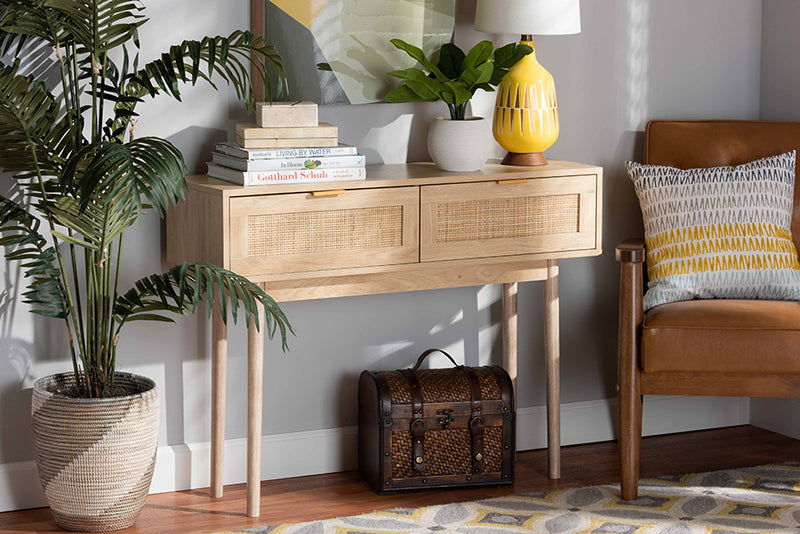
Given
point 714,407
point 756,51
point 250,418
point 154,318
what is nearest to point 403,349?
point 250,418

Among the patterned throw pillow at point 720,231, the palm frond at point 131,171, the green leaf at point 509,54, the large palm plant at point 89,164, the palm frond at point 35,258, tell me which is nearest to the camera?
the palm frond at point 131,171

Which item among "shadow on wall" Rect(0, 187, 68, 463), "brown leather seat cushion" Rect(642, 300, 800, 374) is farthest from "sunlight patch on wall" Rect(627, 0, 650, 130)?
"shadow on wall" Rect(0, 187, 68, 463)

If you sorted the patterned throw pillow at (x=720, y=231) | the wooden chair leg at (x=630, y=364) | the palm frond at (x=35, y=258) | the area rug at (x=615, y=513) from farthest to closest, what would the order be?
the patterned throw pillow at (x=720, y=231)
the wooden chair leg at (x=630, y=364)
the area rug at (x=615, y=513)
the palm frond at (x=35, y=258)

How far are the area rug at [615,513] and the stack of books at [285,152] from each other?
35.3 inches

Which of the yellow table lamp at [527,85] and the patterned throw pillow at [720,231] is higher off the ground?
the yellow table lamp at [527,85]

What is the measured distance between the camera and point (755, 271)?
3.19 m

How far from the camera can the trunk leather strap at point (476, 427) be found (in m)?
3.11

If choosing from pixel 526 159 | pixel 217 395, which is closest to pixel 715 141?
pixel 526 159

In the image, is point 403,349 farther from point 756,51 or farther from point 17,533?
point 756,51

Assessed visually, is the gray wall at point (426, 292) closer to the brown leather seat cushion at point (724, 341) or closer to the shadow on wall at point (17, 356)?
the shadow on wall at point (17, 356)

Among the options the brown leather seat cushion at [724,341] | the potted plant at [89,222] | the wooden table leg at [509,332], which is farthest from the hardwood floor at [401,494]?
the brown leather seat cushion at [724,341]

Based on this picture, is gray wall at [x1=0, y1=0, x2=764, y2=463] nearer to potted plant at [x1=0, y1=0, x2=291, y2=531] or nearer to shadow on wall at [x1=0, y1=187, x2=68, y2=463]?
shadow on wall at [x1=0, y1=187, x2=68, y2=463]

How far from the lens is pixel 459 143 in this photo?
301 cm

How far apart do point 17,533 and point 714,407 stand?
2.27 metres
